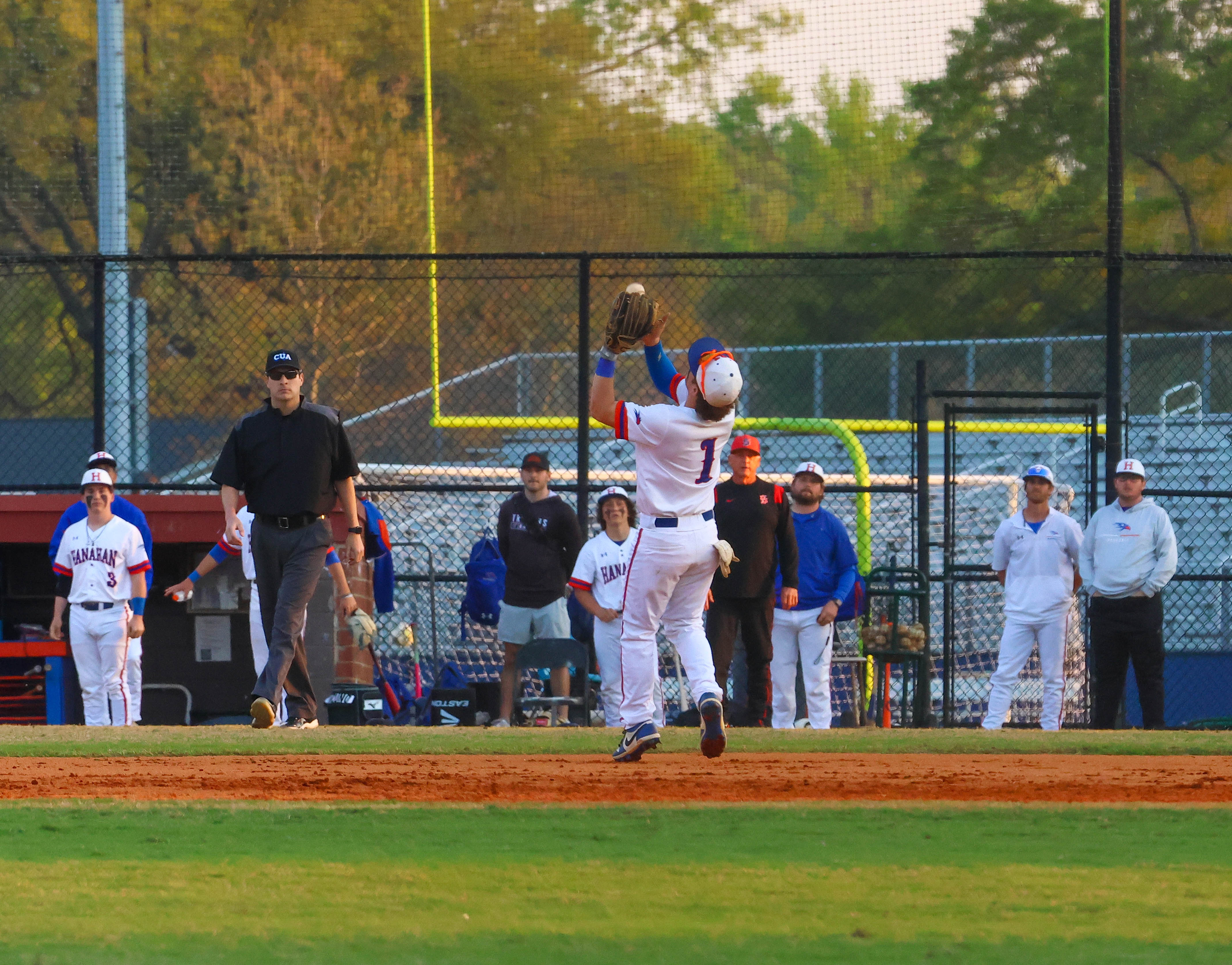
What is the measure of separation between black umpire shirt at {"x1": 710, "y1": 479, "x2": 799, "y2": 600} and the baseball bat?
103 inches

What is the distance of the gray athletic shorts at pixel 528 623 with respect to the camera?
11109 mm

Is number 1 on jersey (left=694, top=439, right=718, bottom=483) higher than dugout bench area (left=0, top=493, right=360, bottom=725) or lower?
higher

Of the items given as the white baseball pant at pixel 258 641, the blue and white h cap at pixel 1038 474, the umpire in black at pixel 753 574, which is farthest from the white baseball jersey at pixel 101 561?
the blue and white h cap at pixel 1038 474

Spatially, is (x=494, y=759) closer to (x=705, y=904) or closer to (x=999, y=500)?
(x=705, y=904)

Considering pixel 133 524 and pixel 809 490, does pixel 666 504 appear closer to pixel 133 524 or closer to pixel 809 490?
pixel 809 490

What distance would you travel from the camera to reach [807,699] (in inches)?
416

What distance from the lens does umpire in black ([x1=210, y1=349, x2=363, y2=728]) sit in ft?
27.2

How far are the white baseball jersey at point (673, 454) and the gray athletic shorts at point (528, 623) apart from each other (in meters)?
4.15

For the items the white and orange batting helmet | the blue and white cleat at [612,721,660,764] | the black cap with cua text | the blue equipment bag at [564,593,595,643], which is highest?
the black cap with cua text

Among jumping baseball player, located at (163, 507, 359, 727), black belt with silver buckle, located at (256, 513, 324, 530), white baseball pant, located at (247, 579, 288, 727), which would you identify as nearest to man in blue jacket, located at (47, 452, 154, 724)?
jumping baseball player, located at (163, 507, 359, 727)

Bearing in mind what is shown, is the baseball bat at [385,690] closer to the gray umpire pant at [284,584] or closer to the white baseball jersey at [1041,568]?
the gray umpire pant at [284,584]

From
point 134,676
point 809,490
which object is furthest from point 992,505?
point 134,676

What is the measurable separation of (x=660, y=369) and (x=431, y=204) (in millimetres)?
6419

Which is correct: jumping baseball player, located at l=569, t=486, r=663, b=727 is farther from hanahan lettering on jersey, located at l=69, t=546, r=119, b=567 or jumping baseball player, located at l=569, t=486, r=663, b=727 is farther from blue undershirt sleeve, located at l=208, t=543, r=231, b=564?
hanahan lettering on jersey, located at l=69, t=546, r=119, b=567
